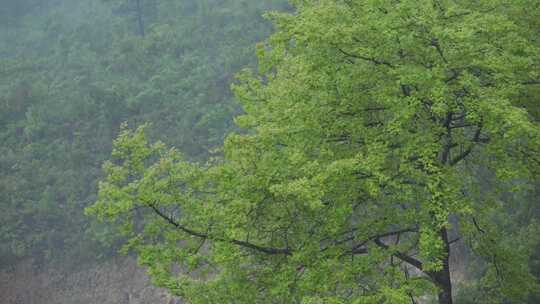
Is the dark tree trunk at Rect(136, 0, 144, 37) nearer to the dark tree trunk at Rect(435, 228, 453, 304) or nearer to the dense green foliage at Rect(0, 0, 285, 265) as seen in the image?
the dense green foliage at Rect(0, 0, 285, 265)

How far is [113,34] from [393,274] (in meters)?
33.8

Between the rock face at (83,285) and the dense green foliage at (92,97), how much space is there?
83cm

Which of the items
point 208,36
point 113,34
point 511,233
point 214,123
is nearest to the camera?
point 511,233

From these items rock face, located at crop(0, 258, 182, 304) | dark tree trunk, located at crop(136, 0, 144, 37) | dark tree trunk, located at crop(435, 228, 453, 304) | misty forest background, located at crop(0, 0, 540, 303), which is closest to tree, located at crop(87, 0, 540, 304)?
dark tree trunk, located at crop(435, 228, 453, 304)

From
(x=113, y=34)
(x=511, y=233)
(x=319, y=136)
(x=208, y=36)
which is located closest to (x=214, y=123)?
(x=208, y=36)

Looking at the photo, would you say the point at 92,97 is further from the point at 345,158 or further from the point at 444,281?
the point at 444,281

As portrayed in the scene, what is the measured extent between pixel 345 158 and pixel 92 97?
2348 cm

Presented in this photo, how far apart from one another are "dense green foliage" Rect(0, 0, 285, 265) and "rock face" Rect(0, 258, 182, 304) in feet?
2.73

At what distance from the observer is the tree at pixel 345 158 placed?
9195 mm

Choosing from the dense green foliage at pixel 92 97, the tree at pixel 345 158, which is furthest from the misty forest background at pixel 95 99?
the tree at pixel 345 158

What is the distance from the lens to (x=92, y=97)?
30.6m

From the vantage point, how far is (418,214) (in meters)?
9.94

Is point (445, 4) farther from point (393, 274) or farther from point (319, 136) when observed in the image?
point (393, 274)

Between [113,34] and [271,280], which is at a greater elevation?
[271,280]
